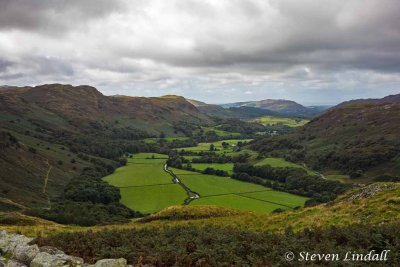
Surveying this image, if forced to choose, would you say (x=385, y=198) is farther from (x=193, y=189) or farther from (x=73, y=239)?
(x=193, y=189)

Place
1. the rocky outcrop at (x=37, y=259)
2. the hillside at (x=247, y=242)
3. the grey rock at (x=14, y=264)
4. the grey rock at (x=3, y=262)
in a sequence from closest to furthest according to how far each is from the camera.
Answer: the rocky outcrop at (x=37, y=259) → the grey rock at (x=3, y=262) → the grey rock at (x=14, y=264) → the hillside at (x=247, y=242)

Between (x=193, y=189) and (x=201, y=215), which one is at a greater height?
(x=201, y=215)

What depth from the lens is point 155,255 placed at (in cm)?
2172

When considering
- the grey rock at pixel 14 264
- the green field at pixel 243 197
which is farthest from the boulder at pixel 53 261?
the green field at pixel 243 197

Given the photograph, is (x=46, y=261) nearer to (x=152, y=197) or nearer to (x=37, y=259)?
(x=37, y=259)

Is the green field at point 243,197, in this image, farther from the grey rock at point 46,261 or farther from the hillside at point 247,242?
the grey rock at point 46,261

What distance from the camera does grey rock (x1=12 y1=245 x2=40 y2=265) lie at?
21.5 meters

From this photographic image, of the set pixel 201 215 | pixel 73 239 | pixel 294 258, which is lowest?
pixel 201 215

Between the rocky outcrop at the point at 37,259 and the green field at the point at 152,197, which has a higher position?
the rocky outcrop at the point at 37,259

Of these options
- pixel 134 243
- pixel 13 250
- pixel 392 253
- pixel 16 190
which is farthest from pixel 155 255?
pixel 16 190

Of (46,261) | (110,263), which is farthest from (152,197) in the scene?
(110,263)

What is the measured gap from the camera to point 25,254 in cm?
2189

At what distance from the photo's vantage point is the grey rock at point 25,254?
2147 cm

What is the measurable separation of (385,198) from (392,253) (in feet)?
63.3
